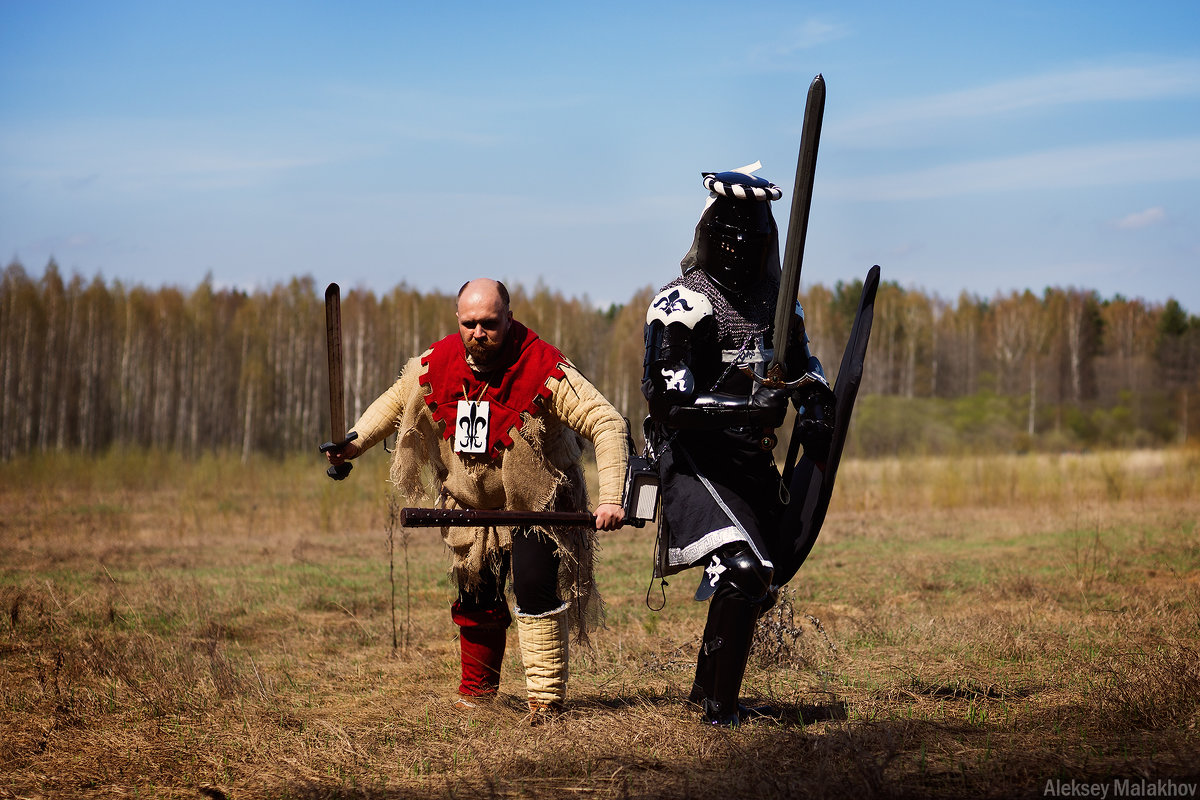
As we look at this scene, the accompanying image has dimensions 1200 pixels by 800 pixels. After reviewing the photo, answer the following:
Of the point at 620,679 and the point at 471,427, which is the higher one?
the point at 471,427

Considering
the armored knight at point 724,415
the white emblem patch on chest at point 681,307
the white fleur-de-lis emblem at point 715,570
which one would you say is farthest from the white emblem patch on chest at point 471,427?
the white fleur-de-lis emblem at point 715,570

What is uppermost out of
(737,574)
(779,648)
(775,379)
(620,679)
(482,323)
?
(482,323)

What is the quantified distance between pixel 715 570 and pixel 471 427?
48.6 inches

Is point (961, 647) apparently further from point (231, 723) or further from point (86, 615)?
point (86, 615)

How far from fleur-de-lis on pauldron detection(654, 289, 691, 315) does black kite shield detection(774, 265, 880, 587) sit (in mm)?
669

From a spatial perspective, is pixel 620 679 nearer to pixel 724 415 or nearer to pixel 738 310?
pixel 724 415

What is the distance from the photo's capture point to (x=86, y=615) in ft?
24.8

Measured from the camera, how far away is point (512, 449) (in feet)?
15.7

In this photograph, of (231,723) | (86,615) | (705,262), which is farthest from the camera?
(86,615)

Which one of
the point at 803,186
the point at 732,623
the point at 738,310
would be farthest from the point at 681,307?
the point at 732,623

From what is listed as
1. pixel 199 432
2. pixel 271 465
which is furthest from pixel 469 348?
pixel 199 432

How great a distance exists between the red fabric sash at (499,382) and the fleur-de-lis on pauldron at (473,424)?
0.13 feet

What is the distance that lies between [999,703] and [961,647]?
127 centimetres

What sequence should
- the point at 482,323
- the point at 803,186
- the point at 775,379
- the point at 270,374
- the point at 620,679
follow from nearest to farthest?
the point at 803,186 → the point at 775,379 → the point at 482,323 → the point at 620,679 → the point at 270,374
